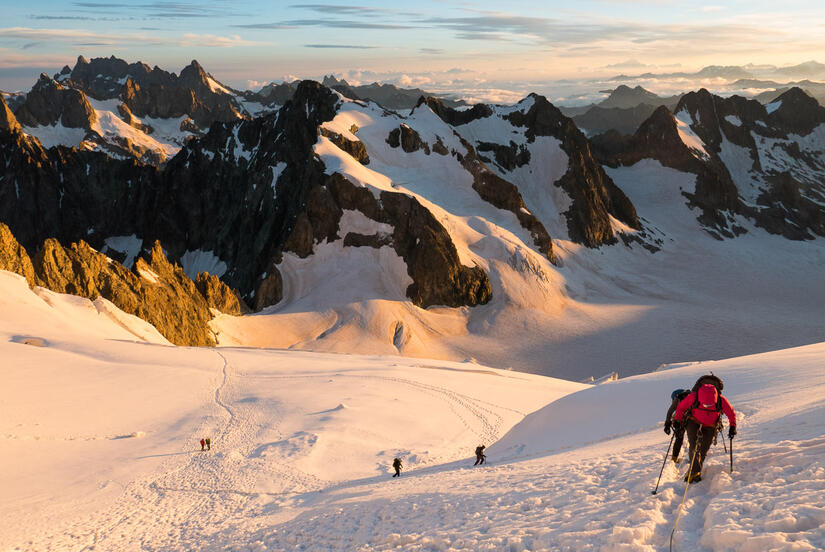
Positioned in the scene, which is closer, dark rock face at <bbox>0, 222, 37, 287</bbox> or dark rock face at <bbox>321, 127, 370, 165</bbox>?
dark rock face at <bbox>0, 222, 37, 287</bbox>

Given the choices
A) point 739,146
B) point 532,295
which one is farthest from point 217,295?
point 739,146

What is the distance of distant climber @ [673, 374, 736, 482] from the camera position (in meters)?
11.2

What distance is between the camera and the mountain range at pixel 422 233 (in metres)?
76.5

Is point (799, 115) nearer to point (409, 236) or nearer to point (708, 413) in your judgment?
point (409, 236)

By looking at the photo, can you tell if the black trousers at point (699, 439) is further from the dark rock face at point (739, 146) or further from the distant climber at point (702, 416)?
the dark rock face at point (739, 146)

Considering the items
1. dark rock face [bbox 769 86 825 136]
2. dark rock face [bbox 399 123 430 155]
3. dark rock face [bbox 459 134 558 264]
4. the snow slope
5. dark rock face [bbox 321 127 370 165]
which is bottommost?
the snow slope

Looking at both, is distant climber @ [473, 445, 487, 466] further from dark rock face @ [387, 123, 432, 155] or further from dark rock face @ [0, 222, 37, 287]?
dark rock face @ [387, 123, 432, 155]

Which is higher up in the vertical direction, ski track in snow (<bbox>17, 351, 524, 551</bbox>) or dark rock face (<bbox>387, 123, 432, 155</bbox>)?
dark rock face (<bbox>387, 123, 432, 155</bbox>)

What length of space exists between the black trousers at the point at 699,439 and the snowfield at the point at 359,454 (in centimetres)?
35

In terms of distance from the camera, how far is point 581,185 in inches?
4938

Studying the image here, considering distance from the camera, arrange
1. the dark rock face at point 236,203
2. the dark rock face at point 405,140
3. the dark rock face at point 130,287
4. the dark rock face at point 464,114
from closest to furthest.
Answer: the dark rock face at point 130,287 < the dark rock face at point 236,203 < the dark rock face at point 405,140 < the dark rock face at point 464,114

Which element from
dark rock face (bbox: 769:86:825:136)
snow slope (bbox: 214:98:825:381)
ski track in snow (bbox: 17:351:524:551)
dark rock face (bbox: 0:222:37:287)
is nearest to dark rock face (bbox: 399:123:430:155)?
snow slope (bbox: 214:98:825:381)

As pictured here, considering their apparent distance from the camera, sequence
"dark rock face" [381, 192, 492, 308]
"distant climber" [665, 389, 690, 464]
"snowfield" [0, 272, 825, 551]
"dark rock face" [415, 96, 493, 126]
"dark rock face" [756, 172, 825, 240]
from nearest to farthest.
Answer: "snowfield" [0, 272, 825, 551], "distant climber" [665, 389, 690, 464], "dark rock face" [381, 192, 492, 308], "dark rock face" [415, 96, 493, 126], "dark rock face" [756, 172, 825, 240]

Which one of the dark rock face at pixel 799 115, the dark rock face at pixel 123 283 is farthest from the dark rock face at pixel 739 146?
the dark rock face at pixel 123 283
